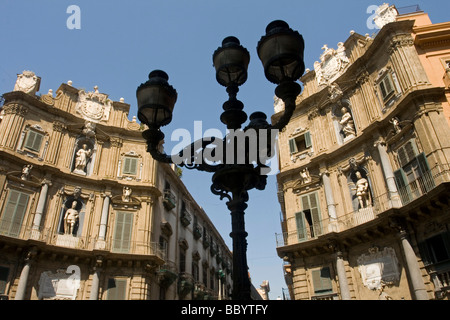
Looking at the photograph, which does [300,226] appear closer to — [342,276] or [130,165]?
[342,276]

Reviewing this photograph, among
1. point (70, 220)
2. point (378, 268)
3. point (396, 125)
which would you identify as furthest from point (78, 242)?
point (396, 125)

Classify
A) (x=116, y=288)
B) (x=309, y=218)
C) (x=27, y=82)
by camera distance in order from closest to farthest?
(x=116, y=288) < (x=309, y=218) < (x=27, y=82)

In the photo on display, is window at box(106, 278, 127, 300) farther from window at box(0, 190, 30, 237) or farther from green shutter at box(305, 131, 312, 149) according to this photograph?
green shutter at box(305, 131, 312, 149)

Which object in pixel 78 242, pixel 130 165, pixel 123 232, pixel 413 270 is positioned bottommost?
pixel 413 270

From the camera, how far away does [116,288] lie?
706 inches

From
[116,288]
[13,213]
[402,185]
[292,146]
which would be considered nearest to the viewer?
[402,185]

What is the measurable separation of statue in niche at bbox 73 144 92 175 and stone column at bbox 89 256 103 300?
5.70 m

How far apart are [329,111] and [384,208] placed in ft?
23.2

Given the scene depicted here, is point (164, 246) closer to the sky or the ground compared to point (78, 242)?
closer to the sky

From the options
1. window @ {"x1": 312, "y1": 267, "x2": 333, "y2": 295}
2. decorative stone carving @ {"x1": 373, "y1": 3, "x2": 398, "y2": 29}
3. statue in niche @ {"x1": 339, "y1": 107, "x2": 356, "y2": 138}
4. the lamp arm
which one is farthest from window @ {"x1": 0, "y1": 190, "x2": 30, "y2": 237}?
decorative stone carving @ {"x1": 373, "y1": 3, "x2": 398, "y2": 29}

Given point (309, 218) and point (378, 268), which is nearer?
point (378, 268)

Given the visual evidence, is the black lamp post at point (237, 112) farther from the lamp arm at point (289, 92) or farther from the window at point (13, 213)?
the window at point (13, 213)

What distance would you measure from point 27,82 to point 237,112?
19.6 m
